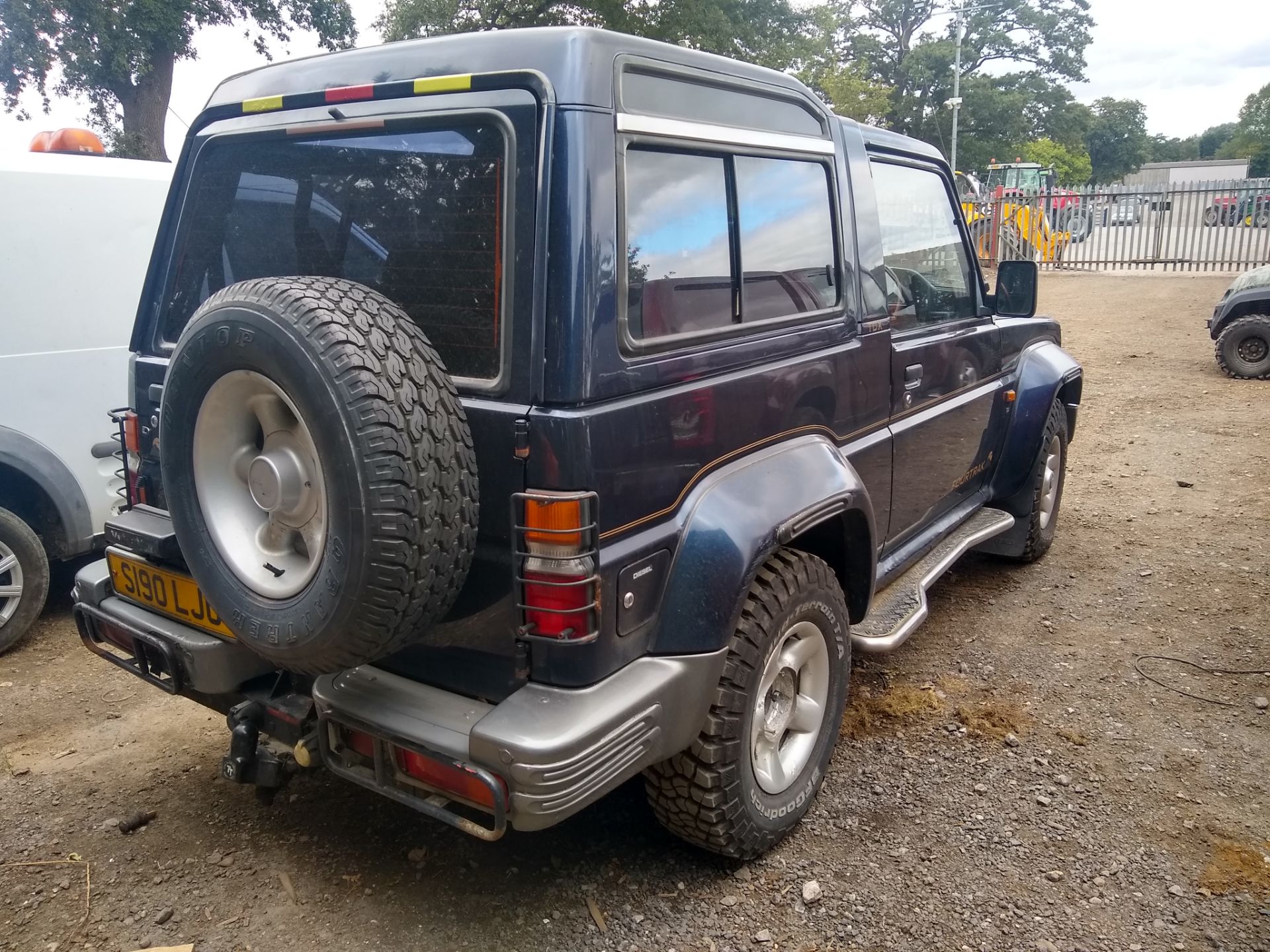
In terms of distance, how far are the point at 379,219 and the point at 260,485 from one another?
700 mm

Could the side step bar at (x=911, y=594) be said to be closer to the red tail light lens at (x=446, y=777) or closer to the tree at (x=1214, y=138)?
the red tail light lens at (x=446, y=777)

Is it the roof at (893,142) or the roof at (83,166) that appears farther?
the roof at (83,166)

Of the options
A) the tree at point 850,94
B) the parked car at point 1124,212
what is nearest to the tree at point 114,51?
the parked car at point 1124,212

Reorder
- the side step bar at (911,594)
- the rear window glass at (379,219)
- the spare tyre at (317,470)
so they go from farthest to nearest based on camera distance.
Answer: the side step bar at (911,594), the rear window glass at (379,219), the spare tyre at (317,470)

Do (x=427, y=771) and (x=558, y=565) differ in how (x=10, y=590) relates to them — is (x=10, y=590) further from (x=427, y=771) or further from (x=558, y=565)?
(x=558, y=565)

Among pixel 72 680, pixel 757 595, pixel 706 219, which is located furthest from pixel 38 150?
pixel 757 595

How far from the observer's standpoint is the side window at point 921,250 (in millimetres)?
3582

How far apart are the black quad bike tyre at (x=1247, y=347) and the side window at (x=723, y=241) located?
8.53m

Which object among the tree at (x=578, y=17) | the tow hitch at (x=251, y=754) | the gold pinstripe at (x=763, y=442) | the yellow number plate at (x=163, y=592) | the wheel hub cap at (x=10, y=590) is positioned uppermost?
the tree at (x=578, y=17)

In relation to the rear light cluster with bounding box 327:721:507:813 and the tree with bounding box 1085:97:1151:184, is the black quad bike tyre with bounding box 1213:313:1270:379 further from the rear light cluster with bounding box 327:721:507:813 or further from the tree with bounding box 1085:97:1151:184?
the tree with bounding box 1085:97:1151:184

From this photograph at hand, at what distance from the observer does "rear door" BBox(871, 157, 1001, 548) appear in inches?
140

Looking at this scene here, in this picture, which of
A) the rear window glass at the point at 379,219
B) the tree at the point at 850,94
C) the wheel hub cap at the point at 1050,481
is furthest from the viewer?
the tree at the point at 850,94

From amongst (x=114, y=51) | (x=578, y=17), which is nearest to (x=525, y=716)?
(x=114, y=51)

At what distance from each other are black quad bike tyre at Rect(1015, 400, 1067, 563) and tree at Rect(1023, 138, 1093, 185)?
5189 centimetres
